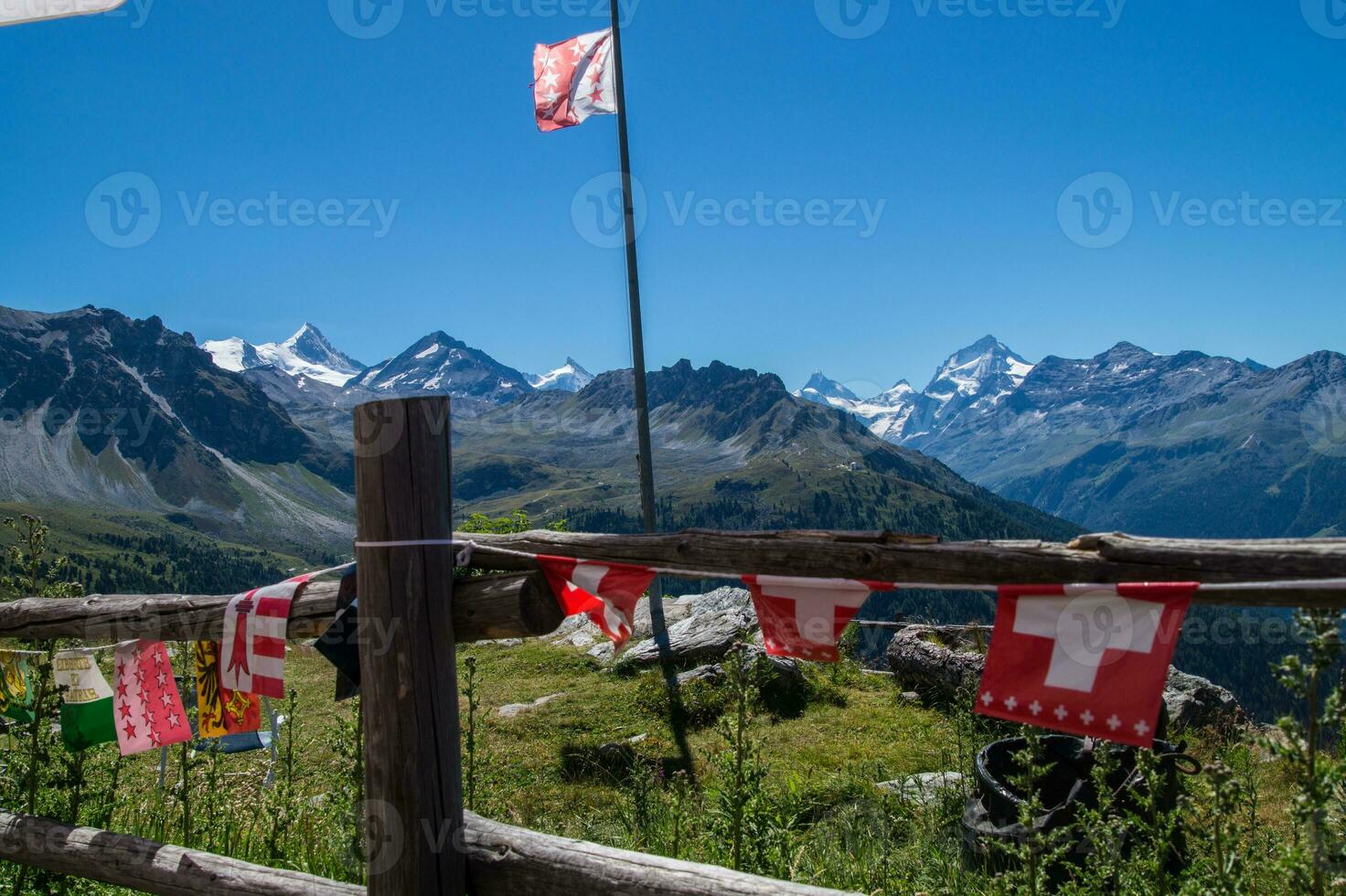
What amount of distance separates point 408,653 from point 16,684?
120 inches

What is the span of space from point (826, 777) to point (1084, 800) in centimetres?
309

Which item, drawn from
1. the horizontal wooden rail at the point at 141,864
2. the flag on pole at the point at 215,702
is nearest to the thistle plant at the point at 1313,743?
the horizontal wooden rail at the point at 141,864

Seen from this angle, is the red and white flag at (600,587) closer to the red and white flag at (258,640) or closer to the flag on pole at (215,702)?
the red and white flag at (258,640)

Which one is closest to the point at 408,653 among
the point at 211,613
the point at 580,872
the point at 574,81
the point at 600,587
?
the point at 600,587

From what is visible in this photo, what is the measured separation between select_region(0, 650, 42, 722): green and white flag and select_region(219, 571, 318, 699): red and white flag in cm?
153

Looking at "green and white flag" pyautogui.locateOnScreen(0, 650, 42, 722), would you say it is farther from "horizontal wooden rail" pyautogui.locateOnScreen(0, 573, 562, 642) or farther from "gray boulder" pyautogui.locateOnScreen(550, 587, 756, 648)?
"gray boulder" pyautogui.locateOnScreen(550, 587, 756, 648)

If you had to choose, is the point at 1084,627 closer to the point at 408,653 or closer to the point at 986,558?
the point at 986,558

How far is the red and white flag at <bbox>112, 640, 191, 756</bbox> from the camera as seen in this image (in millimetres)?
4227

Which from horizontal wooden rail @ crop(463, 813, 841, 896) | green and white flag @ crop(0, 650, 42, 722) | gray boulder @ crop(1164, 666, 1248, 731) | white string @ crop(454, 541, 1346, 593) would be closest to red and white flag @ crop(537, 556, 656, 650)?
white string @ crop(454, 541, 1346, 593)

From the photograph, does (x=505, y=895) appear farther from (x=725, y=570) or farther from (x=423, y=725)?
(x=725, y=570)

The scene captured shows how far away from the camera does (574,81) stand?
1495 cm

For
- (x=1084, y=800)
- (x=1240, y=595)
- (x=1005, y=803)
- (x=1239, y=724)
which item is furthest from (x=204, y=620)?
(x=1239, y=724)

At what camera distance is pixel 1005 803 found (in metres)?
5.04

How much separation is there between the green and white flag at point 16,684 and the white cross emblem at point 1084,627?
4968 millimetres
